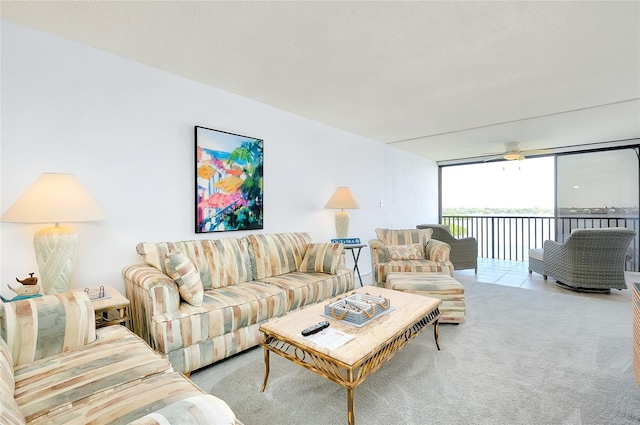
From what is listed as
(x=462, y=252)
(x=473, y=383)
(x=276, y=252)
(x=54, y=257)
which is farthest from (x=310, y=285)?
(x=462, y=252)

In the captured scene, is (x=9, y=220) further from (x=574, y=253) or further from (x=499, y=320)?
(x=574, y=253)

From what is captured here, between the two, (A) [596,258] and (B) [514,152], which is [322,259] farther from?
(B) [514,152]

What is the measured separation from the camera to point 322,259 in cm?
312

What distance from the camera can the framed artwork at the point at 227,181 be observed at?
2.86 meters

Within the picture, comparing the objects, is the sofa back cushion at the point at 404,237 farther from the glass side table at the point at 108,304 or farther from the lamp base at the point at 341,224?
the glass side table at the point at 108,304

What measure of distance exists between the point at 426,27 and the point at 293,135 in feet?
6.96

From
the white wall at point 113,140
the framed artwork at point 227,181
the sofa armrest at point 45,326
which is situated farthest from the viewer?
the framed artwork at point 227,181

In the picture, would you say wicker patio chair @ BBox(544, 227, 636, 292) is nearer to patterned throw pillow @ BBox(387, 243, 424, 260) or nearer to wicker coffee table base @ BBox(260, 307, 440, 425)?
patterned throw pillow @ BBox(387, 243, 424, 260)

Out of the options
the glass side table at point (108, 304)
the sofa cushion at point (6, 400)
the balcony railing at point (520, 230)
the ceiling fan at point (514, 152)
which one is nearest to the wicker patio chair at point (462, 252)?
the ceiling fan at point (514, 152)

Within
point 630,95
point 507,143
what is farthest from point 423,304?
point 507,143

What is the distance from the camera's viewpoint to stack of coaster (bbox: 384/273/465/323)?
271cm

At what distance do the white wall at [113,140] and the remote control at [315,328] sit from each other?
1684mm

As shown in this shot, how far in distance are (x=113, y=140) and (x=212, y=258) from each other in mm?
1225

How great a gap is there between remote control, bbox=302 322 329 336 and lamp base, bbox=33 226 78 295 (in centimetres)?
158
